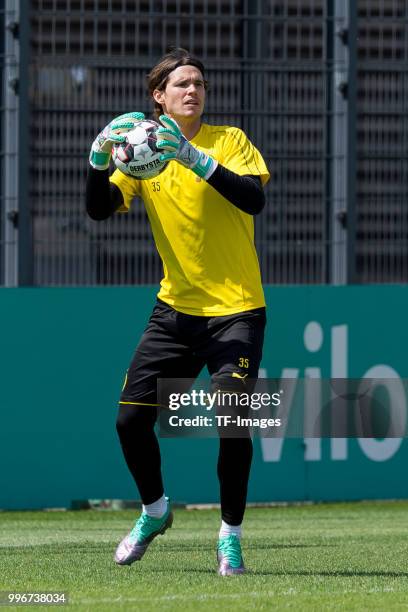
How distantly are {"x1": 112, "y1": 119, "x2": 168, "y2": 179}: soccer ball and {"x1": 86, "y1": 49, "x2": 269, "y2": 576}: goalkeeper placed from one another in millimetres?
48

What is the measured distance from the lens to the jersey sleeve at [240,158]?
5.90 m

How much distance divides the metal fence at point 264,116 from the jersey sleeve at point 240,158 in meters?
5.17

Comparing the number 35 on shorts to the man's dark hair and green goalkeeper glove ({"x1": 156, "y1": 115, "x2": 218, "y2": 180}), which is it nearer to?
green goalkeeper glove ({"x1": 156, "y1": 115, "x2": 218, "y2": 180})

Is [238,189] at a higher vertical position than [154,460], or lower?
higher

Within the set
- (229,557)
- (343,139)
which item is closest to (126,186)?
(229,557)

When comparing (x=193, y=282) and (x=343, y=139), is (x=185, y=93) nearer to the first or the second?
(x=193, y=282)

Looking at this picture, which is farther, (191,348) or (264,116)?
(264,116)

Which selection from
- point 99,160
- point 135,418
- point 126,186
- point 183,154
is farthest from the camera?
point 126,186

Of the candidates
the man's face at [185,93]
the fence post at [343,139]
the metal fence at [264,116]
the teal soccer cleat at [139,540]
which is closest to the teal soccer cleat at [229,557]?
the teal soccer cleat at [139,540]

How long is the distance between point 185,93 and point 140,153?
0.43 m

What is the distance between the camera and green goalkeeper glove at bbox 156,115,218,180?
5.60 meters

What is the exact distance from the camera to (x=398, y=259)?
37.7 ft

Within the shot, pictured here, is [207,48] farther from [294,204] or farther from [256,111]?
[294,204]

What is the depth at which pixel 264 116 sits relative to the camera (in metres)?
11.5
